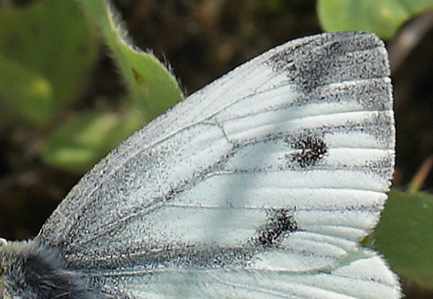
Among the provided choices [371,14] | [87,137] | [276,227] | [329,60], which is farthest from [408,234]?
[87,137]

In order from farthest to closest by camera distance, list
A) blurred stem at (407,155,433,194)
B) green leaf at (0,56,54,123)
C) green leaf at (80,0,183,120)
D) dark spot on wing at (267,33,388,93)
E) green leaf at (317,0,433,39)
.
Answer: green leaf at (0,56,54,123) → blurred stem at (407,155,433,194) → green leaf at (317,0,433,39) → green leaf at (80,0,183,120) → dark spot on wing at (267,33,388,93)

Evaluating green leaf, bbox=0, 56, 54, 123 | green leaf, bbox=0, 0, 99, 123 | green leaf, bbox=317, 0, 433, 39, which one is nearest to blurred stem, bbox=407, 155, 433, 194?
green leaf, bbox=317, 0, 433, 39

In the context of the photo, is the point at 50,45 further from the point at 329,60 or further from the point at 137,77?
the point at 329,60

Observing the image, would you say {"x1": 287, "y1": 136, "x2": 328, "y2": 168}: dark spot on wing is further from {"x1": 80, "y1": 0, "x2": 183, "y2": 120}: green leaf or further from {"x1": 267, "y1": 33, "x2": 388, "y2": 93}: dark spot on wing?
{"x1": 80, "y1": 0, "x2": 183, "y2": 120}: green leaf

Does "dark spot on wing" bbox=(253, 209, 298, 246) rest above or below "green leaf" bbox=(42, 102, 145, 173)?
below

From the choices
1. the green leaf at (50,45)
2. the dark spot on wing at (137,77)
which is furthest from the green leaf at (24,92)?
the dark spot on wing at (137,77)

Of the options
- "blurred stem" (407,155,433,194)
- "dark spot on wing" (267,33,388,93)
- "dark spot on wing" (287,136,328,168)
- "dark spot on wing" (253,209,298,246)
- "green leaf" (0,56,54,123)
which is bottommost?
"dark spot on wing" (253,209,298,246)

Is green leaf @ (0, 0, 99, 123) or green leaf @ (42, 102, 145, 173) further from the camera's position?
green leaf @ (0, 0, 99, 123)
